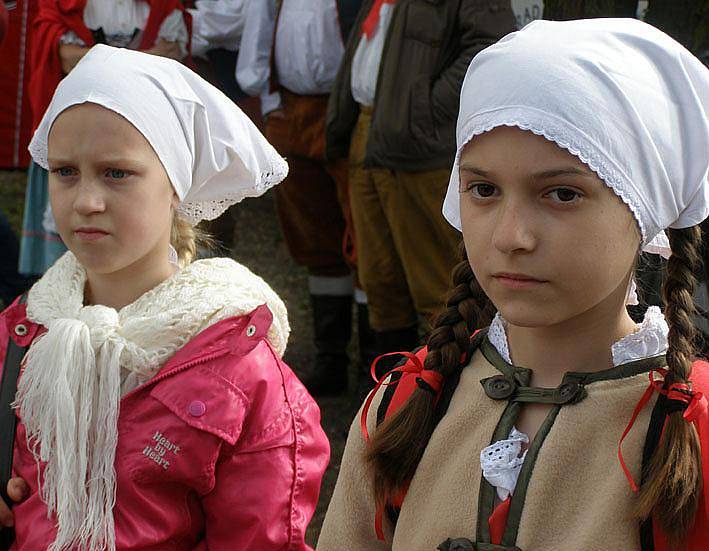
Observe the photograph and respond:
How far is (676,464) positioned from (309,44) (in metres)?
3.72

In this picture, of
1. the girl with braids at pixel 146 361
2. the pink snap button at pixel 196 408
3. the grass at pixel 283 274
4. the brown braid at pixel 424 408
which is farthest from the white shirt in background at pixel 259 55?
the brown braid at pixel 424 408

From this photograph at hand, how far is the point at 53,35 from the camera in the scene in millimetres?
4547

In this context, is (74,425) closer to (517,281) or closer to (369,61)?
(517,281)

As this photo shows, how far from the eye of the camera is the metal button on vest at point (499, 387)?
1775 mm

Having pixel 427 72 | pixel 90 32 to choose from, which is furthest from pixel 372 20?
pixel 90 32

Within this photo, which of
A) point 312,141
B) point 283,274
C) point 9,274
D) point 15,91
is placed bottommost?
point 283,274

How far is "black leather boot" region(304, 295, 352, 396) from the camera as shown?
5242 millimetres

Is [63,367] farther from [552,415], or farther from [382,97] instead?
[382,97]

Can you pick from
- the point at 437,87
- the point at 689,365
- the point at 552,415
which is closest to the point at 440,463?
the point at 552,415

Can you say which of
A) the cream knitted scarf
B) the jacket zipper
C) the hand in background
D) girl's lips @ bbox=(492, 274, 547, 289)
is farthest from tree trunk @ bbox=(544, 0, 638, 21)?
the hand in background

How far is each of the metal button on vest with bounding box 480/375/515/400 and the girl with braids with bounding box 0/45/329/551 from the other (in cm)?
61

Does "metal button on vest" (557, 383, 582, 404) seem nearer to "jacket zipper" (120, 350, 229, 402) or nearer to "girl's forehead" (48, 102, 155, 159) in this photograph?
→ "jacket zipper" (120, 350, 229, 402)

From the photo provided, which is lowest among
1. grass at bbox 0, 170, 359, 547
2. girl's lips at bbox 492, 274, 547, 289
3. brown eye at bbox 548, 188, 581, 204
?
grass at bbox 0, 170, 359, 547

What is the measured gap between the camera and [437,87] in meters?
4.12
